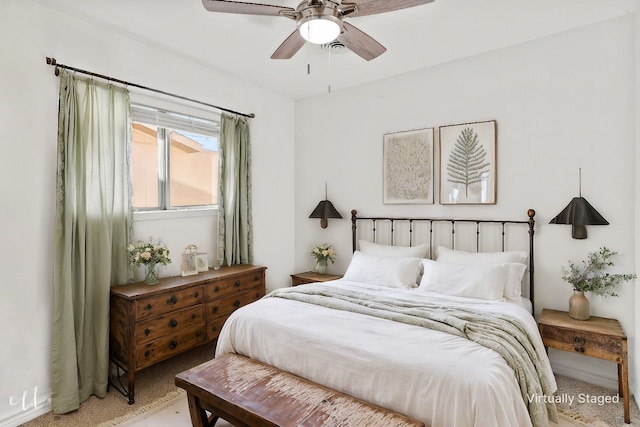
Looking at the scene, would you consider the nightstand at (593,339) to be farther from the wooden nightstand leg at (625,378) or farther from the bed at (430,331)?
the bed at (430,331)

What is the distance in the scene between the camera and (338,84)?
4074mm

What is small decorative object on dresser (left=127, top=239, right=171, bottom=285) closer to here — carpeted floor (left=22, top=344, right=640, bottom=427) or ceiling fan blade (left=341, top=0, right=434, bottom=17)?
carpeted floor (left=22, top=344, right=640, bottom=427)

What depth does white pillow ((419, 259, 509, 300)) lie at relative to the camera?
274 centimetres

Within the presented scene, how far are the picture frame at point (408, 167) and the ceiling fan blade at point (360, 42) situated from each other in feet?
4.62

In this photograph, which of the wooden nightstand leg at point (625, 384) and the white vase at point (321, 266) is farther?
the white vase at point (321, 266)

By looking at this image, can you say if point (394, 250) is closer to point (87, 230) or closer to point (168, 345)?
point (168, 345)

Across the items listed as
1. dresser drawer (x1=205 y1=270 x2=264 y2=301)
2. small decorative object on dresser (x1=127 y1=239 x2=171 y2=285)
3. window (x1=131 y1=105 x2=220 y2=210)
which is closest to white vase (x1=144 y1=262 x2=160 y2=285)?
small decorative object on dresser (x1=127 y1=239 x2=171 y2=285)

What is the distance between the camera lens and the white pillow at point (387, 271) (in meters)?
3.21

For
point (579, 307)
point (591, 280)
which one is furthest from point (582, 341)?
point (591, 280)

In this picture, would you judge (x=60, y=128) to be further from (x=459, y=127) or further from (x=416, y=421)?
(x=459, y=127)

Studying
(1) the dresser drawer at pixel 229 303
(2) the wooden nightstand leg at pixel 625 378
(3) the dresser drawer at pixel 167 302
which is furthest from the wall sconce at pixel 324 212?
(2) the wooden nightstand leg at pixel 625 378

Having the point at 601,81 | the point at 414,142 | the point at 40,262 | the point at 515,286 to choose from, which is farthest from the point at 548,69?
the point at 40,262

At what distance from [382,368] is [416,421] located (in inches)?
11.1

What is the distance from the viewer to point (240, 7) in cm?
189
